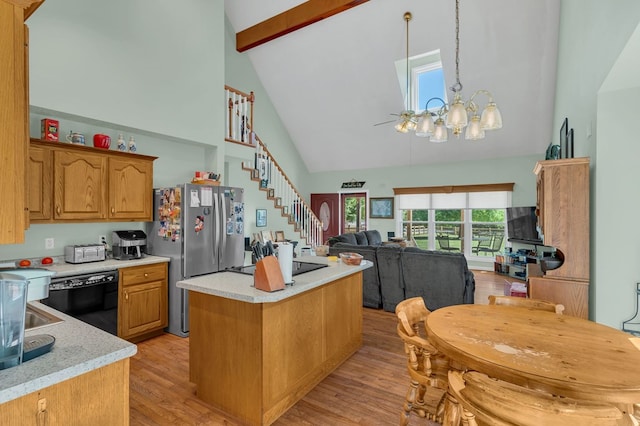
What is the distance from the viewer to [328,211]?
1008 centimetres

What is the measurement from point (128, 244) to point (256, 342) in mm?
2384

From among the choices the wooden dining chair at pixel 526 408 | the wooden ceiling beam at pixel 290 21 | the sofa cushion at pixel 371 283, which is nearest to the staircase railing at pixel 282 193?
the wooden ceiling beam at pixel 290 21

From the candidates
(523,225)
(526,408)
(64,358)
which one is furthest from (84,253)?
(523,225)

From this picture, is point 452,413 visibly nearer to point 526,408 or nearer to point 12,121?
point 526,408

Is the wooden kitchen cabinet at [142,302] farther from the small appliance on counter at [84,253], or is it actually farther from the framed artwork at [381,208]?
the framed artwork at [381,208]

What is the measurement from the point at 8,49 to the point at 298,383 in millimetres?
2460

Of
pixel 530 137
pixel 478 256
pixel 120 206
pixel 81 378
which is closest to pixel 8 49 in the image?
pixel 81 378

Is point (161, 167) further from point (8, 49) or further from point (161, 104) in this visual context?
point (8, 49)

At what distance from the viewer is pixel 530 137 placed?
22.8 ft

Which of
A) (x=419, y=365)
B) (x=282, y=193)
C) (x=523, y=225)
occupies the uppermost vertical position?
(x=282, y=193)

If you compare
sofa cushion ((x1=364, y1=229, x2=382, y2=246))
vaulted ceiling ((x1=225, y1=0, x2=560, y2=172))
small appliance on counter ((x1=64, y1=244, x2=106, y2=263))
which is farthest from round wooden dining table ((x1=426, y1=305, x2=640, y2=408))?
sofa cushion ((x1=364, y1=229, x2=382, y2=246))

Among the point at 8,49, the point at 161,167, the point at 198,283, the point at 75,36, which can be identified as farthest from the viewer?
the point at 161,167

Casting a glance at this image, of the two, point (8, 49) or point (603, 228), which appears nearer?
point (8, 49)

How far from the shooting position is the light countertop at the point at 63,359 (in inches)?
39.6
